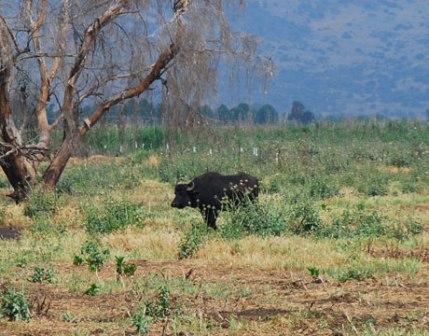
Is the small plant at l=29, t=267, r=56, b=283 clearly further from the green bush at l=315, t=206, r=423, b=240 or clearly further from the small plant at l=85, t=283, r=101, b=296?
the green bush at l=315, t=206, r=423, b=240

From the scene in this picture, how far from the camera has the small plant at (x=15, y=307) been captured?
9633 mm

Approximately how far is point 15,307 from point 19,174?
15.0 meters

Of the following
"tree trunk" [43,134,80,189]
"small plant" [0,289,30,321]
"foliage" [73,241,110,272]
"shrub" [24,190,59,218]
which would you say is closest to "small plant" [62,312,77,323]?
"small plant" [0,289,30,321]

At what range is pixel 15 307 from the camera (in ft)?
31.6

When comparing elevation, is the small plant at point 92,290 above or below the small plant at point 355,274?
below

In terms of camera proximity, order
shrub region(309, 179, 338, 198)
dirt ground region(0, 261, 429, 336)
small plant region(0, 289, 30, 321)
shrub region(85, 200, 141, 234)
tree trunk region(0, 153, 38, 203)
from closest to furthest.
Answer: dirt ground region(0, 261, 429, 336)
small plant region(0, 289, 30, 321)
shrub region(85, 200, 141, 234)
tree trunk region(0, 153, 38, 203)
shrub region(309, 179, 338, 198)

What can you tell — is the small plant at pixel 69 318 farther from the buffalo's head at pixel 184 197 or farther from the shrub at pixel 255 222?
the buffalo's head at pixel 184 197

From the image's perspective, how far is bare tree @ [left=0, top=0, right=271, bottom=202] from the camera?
23.5 meters

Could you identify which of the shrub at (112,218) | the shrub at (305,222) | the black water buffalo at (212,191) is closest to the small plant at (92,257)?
the shrub at (112,218)

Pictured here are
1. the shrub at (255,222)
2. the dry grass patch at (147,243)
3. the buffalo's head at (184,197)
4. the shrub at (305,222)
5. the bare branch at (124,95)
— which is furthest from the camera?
the bare branch at (124,95)

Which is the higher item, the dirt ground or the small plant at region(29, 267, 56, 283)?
the dirt ground

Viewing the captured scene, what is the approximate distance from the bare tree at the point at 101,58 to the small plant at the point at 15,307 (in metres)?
13.4

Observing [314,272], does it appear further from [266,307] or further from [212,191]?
[212,191]

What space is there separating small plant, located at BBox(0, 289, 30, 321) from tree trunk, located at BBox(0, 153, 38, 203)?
14529 mm
